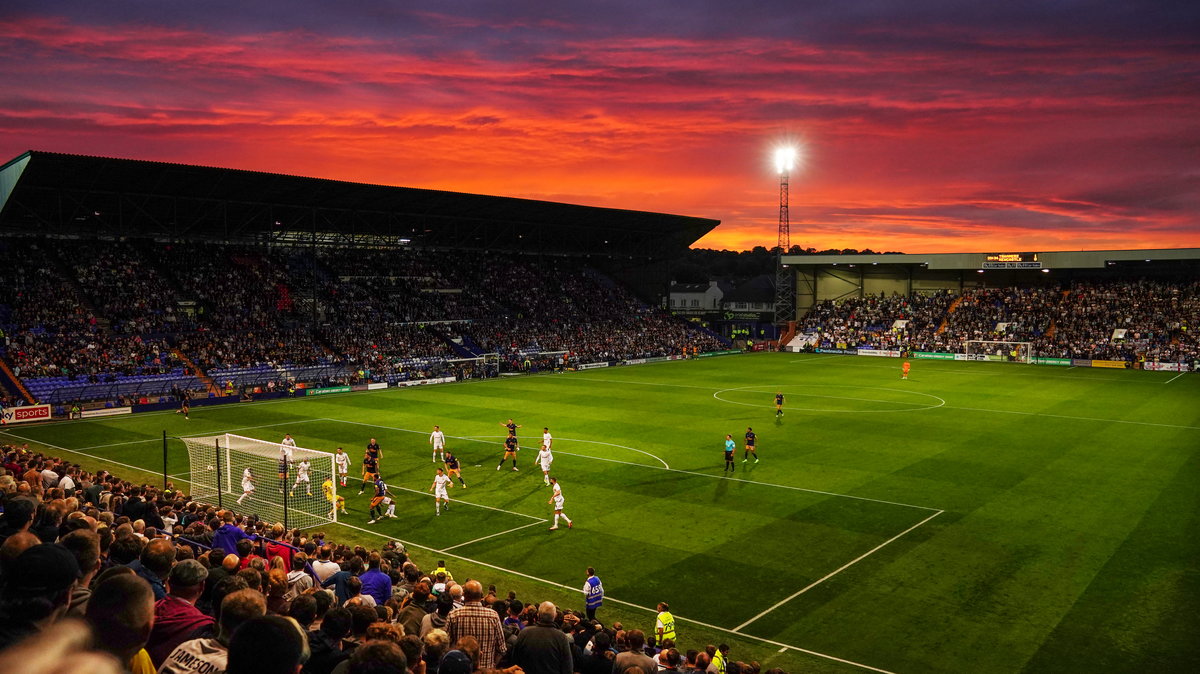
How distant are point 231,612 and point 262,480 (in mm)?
23580

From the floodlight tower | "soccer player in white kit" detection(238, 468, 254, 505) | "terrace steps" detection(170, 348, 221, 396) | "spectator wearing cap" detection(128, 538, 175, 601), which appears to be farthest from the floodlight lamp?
"spectator wearing cap" detection(128, 538, 175, 601)

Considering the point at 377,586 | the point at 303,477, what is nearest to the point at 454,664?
the point at 377,586

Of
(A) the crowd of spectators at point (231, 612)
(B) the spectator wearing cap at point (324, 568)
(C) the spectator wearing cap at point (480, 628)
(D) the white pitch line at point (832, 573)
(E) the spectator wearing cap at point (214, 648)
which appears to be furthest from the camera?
(D) the white pitch line at point (832, 573)

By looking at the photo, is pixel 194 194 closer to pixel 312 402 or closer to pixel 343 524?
pixel 312 402

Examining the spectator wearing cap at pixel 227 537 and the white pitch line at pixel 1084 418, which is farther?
the white pitch line at pixel 1084 418

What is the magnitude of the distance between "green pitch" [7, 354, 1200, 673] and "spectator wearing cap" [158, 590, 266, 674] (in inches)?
441

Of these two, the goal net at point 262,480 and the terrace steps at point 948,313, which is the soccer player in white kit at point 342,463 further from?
the terrace steps at point 948,313

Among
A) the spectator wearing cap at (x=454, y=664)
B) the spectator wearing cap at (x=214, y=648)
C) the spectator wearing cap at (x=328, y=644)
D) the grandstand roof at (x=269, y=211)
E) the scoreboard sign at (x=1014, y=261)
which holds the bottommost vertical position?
the spectator wearing cap at (x=454, y=664)

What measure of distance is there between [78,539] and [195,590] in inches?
32.3

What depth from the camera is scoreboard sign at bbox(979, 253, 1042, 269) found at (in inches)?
3145

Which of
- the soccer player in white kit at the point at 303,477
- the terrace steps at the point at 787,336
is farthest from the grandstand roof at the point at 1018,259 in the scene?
the soccer player in white kit at the point at 303,477

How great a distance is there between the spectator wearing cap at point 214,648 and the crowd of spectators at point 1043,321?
7775 cm

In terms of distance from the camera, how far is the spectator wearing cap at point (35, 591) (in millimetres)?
3584

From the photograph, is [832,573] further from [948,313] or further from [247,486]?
[948,313]
